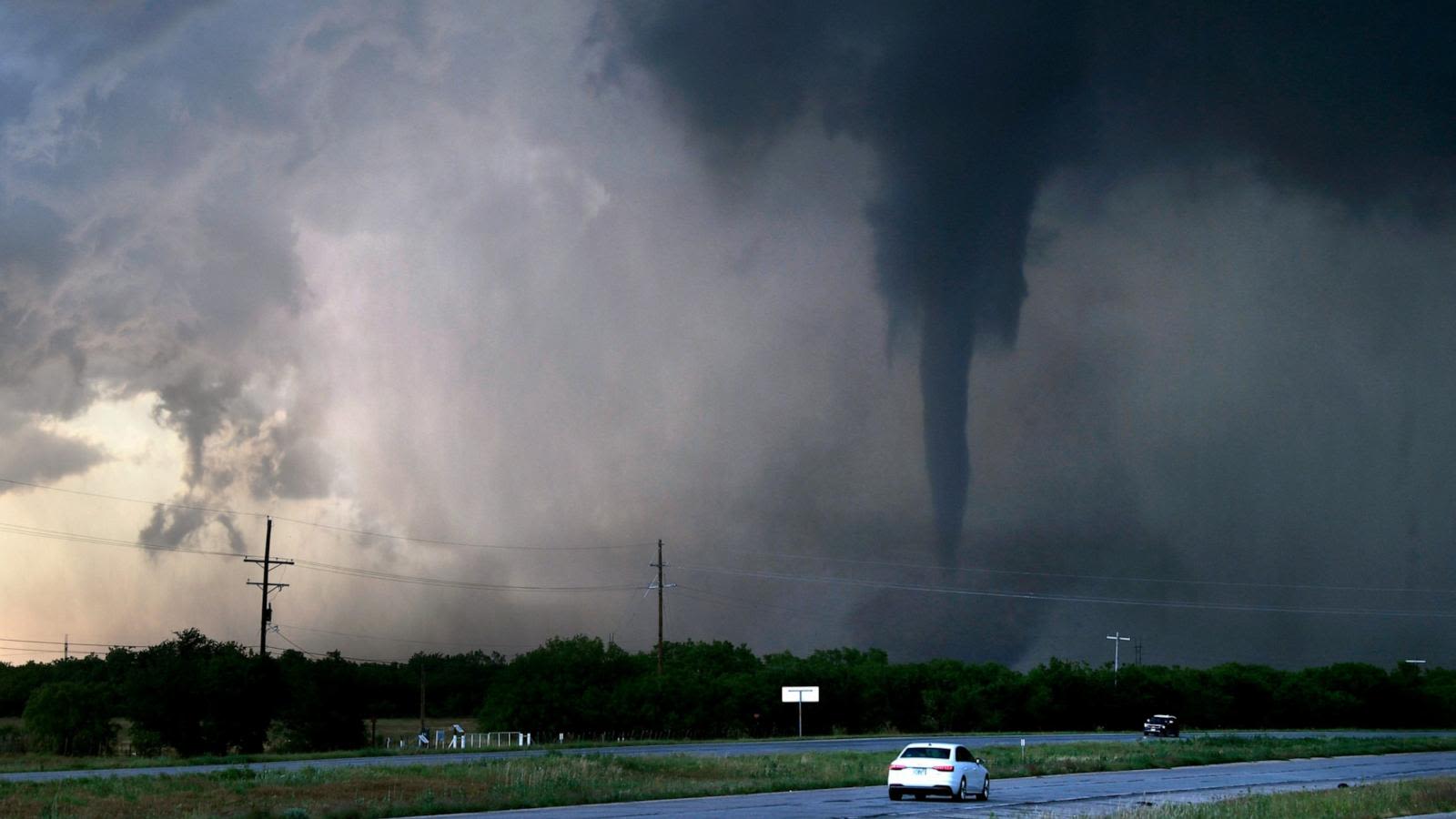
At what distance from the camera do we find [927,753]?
134 ft

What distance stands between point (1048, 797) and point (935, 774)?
4.93 meters

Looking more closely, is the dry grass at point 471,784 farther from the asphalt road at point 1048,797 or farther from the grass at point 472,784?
the asphalt road at point 1048,797

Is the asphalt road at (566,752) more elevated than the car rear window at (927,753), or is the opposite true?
the car rear window at (927,753)

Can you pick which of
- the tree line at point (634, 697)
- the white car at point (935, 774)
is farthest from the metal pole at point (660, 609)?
the white car at point (935, 774)

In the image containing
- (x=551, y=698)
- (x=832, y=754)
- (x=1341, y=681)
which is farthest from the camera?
(x=1341, y=681)

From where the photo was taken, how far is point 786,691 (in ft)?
336

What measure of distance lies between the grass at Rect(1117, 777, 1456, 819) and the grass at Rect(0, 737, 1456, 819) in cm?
1556

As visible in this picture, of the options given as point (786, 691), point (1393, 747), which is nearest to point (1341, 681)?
point (1393, 747)

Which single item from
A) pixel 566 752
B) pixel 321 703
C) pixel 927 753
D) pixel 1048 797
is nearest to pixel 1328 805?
pixel 1048 797

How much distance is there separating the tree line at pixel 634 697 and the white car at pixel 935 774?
68.5 m

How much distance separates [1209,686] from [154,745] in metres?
111

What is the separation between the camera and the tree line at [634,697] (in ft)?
311

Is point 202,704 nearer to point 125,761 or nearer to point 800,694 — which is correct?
point 125,761

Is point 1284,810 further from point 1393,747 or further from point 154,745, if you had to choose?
point 154,745
